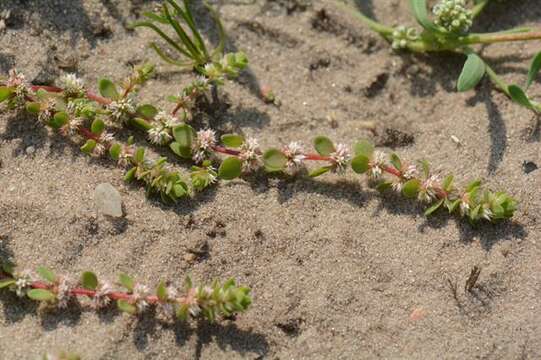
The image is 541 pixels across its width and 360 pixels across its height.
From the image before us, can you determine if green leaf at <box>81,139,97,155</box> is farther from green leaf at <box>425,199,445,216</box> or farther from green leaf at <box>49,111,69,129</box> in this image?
green leaf at <box>425,199,445,216</box>

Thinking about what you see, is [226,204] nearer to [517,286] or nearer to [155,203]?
[155,203]

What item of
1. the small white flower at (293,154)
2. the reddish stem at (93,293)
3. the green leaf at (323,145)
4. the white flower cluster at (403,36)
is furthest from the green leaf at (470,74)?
the reddish stem at (93,293)

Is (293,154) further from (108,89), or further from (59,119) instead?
(59,119)

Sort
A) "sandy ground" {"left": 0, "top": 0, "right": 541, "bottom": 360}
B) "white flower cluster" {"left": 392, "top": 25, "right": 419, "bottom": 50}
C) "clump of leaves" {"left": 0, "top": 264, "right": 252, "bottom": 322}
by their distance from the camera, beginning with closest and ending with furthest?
1. "clump of leaves" {"left": 0, "top": 264, "right": 252, "bottom": 322}
2. "sandy ground" {"left": 0, "top": 0, "right": 541, "bottom": 360}
3. "white flower cluster" {"left": 392, "top": 25, "right": 419, "bottom": 50}

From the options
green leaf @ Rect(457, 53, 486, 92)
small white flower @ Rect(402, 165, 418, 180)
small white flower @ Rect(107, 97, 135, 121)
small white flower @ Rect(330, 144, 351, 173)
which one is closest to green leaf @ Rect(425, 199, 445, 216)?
small white flower @ Rect(402, 165, 418, 180)

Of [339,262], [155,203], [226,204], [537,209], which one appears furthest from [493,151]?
[155,203]

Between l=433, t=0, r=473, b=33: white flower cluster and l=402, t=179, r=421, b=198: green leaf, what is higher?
l=433, t=0, r=473, b=33: white flower cluster

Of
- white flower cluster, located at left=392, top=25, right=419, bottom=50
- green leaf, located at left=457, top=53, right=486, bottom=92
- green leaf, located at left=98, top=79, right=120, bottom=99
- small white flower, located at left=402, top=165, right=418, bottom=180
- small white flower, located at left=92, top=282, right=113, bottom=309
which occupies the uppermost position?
green leaf, located at left=457, top=53, right=486, bottom=92

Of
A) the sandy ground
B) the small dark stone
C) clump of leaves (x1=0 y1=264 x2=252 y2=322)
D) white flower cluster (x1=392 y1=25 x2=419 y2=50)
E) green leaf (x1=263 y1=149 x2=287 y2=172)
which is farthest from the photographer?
white flower cluster (x1=392 y1=25 x2=419 y2=50)
